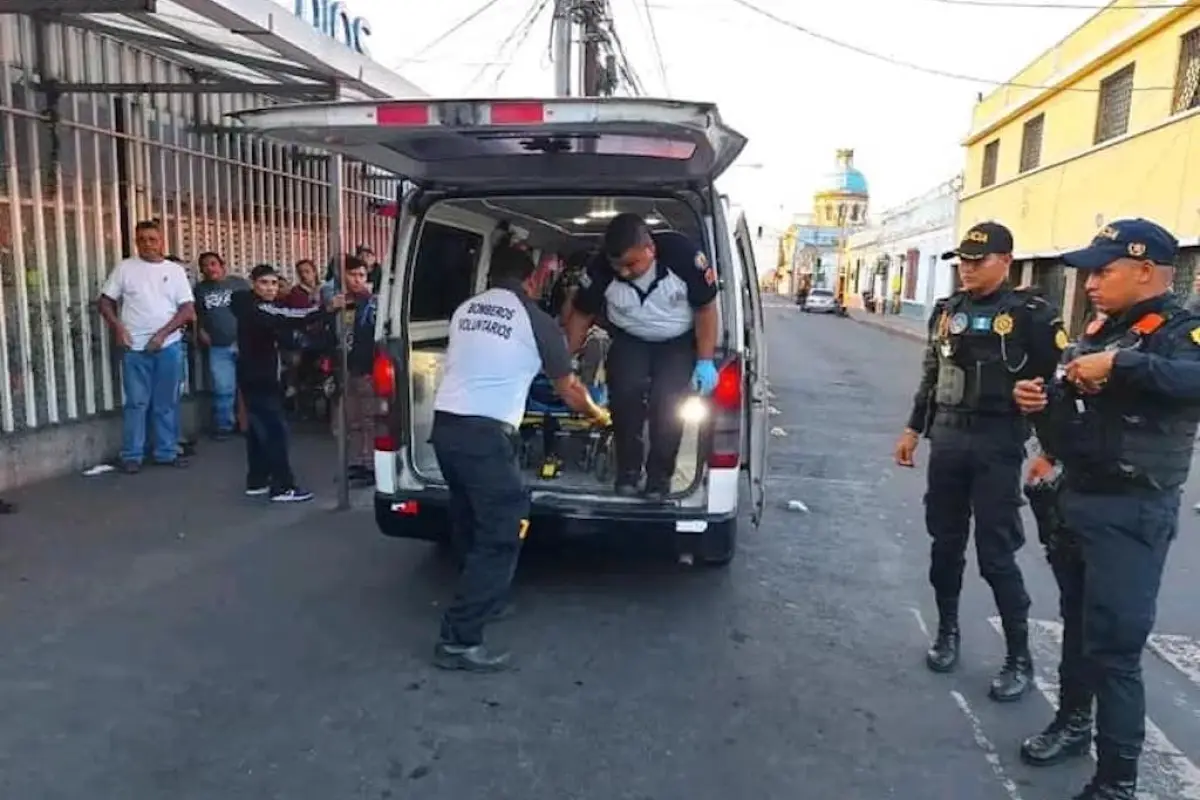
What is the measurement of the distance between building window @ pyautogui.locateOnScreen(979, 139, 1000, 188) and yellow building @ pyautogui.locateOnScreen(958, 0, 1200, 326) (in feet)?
0.19

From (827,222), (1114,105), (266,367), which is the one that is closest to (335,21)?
(266,367)

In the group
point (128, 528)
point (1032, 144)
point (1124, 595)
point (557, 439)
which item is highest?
point (1032, 144)

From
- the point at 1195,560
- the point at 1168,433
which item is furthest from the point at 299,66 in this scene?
the point at 1195,560

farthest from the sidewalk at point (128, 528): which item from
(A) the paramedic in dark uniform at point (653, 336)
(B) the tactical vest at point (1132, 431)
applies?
(B) the tactical vest at point (1132, 431)

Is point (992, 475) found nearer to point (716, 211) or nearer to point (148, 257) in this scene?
point (716, 211)

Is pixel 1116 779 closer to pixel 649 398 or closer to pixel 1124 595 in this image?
pixel 1124 595

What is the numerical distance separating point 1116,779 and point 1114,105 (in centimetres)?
1776

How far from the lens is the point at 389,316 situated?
471cm

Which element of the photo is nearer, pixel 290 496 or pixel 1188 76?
pixel 290 496

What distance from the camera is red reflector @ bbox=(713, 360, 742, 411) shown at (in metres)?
4.32

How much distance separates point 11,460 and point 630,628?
15.5ft

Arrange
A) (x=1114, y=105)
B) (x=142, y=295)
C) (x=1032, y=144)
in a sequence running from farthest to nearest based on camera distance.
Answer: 1. (x=1032, y=144)
2. (x=1114, y=105)
3. (x=142, y=295)

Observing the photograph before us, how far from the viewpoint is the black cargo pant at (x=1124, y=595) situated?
2.88 meters

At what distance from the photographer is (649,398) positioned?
15.5 ft
